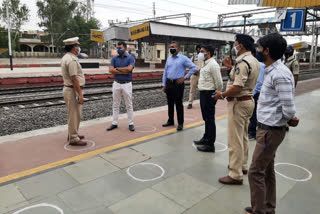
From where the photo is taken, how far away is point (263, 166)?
233 cm

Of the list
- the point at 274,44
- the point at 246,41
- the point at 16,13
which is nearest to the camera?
the point at 274,44

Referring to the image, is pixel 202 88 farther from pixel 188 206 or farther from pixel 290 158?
pixel 188 206

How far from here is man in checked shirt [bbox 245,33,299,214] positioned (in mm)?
2176

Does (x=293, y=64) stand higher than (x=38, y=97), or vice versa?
(x=293, y=64)

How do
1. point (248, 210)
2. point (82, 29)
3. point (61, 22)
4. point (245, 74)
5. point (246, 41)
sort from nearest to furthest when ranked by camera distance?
point (248, 210) < point (245, 74) < point (246, 41) < point (61, 22) < point (82, 29)

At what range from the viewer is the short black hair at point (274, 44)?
220 centimetres

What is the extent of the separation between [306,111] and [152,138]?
18.7 feet

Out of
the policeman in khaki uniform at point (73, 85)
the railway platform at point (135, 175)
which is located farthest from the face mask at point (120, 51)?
the railway platform at point (135, 175)

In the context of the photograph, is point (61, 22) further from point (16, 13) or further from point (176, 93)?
point (176, 93)

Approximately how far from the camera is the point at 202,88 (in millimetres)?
4199

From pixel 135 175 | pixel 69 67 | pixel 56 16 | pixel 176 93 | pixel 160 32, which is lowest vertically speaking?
pixel 135 175

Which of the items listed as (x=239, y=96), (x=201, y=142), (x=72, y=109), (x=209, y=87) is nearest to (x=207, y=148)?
(x=201, y=142)

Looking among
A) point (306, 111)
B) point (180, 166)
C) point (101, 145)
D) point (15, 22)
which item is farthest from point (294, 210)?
point (15, 22)

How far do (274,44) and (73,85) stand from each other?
11.0ft
